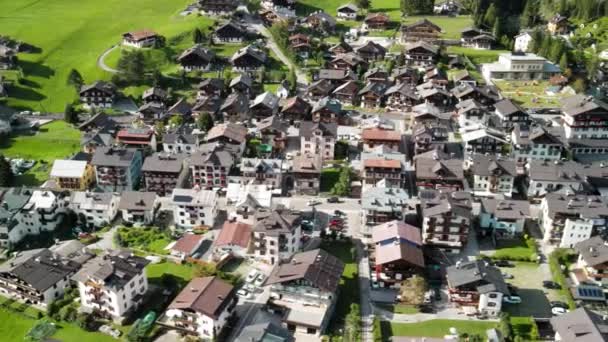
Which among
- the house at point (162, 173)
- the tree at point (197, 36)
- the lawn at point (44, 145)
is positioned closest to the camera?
the house at point (162, 173)

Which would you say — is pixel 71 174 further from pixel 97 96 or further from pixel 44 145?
pixel 97 96

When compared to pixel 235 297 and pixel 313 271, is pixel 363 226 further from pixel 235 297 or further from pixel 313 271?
pixel 235 297

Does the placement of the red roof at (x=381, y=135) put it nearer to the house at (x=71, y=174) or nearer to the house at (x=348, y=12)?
the house at (x=71, y=174)

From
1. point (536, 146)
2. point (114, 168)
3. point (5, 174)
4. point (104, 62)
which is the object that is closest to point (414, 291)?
point (536, 146)

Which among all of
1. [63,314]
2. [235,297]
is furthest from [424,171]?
[63,314]

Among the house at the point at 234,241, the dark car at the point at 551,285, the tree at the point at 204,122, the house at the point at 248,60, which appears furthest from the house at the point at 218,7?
the dark car at the point at 551,285

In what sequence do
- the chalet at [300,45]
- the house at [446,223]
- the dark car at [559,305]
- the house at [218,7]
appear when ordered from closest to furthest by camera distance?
1. the dark car at [559,305]
2. the house at [446,223]
3. the chalet at [300,45]
4. the house at [218,7]

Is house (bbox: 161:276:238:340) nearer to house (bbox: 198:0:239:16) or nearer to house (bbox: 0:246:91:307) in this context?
house (bbox: 0:246:91:307)

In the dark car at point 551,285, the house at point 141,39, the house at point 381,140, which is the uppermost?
the house at point 141,39
